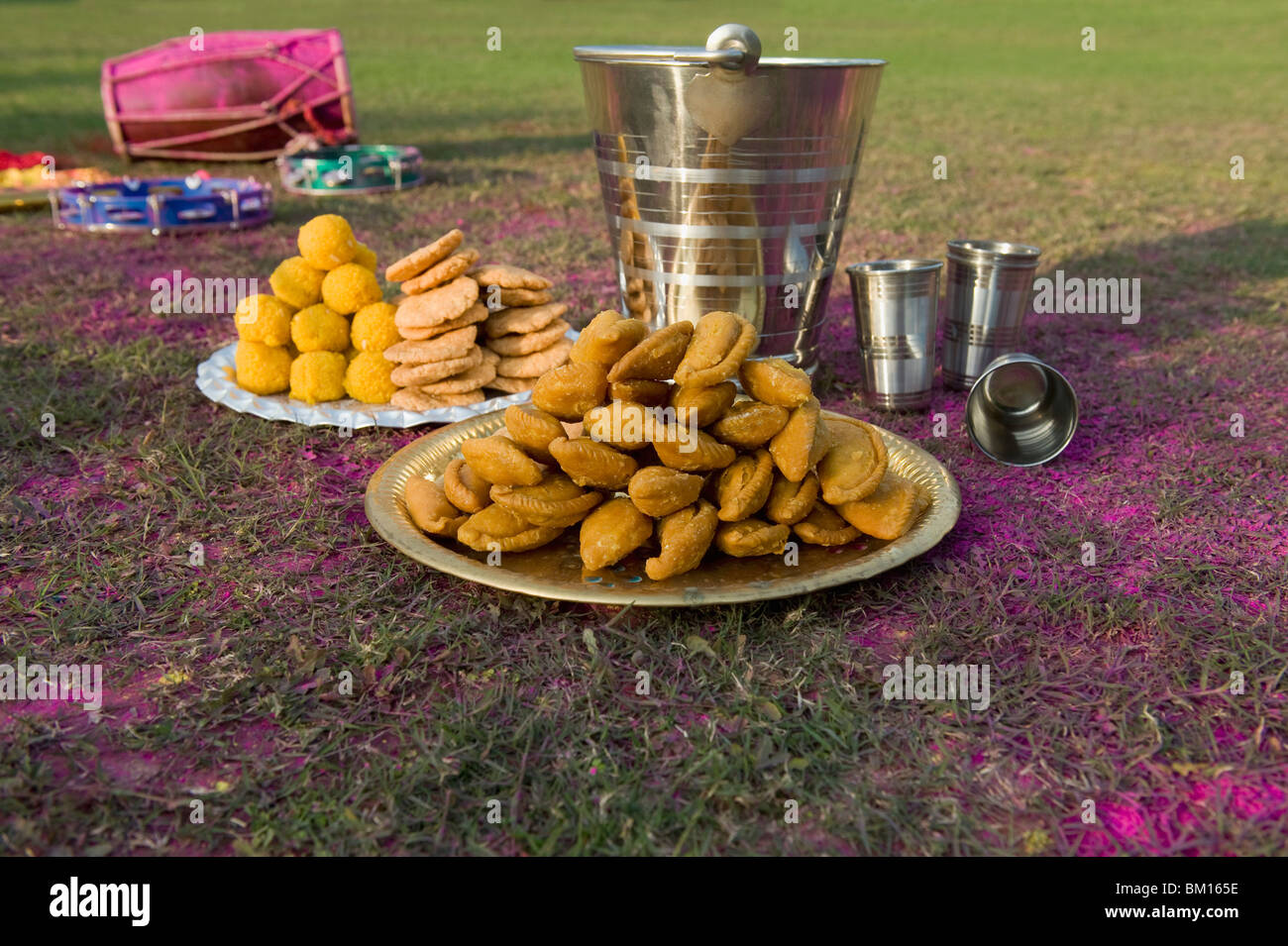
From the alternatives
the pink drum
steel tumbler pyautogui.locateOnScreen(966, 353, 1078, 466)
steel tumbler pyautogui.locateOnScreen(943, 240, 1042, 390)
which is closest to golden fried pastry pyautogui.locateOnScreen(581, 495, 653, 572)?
steel tumbler pyautogui.locateOnScreen(966, 353, 1078, 466)

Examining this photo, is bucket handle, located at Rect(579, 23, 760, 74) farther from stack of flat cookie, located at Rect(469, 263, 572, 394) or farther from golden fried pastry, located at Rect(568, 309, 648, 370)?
golden fried pastry, located at Rect(568, 309, 648, 370)

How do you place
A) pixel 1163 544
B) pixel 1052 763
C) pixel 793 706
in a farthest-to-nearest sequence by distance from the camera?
pixel 1163 544 < pixel 793 706 < pixel 1052 763

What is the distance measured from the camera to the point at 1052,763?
2.05 metres

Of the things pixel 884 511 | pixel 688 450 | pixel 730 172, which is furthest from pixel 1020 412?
pixel 688 450

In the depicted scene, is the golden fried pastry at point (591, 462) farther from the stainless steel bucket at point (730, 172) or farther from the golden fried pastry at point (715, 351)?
the stainless steel bucket at point (730, 172)

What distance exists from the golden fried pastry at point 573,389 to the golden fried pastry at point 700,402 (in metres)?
0.20

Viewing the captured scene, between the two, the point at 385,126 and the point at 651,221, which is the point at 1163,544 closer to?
the point at 651,221

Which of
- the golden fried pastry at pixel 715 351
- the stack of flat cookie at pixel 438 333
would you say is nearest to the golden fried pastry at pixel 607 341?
the golden fried pastry at pixel 715 351

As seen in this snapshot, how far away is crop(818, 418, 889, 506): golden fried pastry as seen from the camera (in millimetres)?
2635

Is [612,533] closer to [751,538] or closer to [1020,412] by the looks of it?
[751,538]

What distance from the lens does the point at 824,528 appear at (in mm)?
2695

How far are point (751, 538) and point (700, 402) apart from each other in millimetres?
363

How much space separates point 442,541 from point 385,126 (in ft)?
33.6

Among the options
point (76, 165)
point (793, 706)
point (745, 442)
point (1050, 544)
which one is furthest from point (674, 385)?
point (76, 165)
